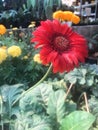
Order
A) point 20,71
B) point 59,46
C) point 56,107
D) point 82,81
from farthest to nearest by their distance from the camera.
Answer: point 20,71, point 82,81, point 56,107, point 59,46

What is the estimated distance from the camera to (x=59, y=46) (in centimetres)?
80

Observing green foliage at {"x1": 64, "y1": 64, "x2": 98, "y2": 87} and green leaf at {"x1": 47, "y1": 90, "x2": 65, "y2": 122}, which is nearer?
green leaf at {"x1": 47, "y1": 90, "x2": 65, "y2": 122}

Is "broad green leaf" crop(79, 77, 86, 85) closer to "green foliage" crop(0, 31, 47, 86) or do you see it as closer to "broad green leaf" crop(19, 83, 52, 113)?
"broad green leaf" crop(19, 83, 52, 113)

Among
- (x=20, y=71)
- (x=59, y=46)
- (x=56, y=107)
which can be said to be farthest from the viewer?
(x=20, y=71)

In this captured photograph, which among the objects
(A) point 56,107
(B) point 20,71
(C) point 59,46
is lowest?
(B) point 20,71

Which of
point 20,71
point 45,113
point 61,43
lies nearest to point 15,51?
point 20,71

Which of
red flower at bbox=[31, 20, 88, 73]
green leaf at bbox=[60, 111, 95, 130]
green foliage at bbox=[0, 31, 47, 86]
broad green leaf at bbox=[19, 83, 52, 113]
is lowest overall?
green foliage at bbox=[0, 31, 47, 86]

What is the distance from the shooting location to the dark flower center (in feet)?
2.62

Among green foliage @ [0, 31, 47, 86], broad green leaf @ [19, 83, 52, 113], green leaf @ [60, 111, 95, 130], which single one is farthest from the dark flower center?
green foliage @ [0, 31, 47, 86]

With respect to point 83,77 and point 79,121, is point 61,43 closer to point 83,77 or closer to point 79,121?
point 79,121

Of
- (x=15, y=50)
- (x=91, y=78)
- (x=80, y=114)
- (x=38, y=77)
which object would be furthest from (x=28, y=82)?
(x=80, y=114)

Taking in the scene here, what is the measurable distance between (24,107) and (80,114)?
0.75 feet

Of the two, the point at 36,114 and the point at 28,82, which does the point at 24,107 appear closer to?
the point at 36,114

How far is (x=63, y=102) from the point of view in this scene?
99 cm
